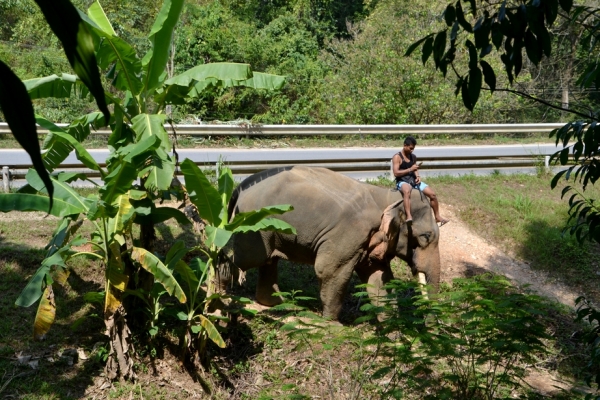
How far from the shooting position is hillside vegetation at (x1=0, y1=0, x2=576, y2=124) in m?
20.1

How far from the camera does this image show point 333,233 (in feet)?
32.0

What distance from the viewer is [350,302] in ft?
36.6

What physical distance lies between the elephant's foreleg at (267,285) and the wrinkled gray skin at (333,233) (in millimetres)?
16

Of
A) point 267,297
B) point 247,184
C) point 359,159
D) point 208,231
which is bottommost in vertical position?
point 267,297

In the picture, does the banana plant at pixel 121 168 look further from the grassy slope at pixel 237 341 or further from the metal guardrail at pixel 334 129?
the metal guardrail at pixel 334 129

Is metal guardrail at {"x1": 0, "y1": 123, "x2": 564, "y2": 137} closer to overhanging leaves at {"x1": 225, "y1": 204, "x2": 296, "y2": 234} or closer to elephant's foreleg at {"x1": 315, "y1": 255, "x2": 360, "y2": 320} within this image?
elephant's foreleg at {"x1": 315, "y1": 255, "x2": 360, "y2": 320}

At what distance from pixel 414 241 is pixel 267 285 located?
2.23 m

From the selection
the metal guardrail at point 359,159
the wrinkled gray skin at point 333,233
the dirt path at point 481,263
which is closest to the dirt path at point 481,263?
the dirt path at point 481,263

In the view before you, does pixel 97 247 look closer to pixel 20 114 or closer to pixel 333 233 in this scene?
pixel 333 233

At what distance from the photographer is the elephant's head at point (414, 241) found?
9961 mm

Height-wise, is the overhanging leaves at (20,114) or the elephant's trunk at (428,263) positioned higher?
the overhanging leaves at (20,114)

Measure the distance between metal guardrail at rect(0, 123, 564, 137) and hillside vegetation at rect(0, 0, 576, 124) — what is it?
6.68 feet

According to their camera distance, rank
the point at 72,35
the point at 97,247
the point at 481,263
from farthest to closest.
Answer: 1. the point at 481,263
2. the point at 97,247
3. the point at 72,35

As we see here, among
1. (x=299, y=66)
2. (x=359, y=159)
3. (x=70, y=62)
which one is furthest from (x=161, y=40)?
(x=299, y=66)
